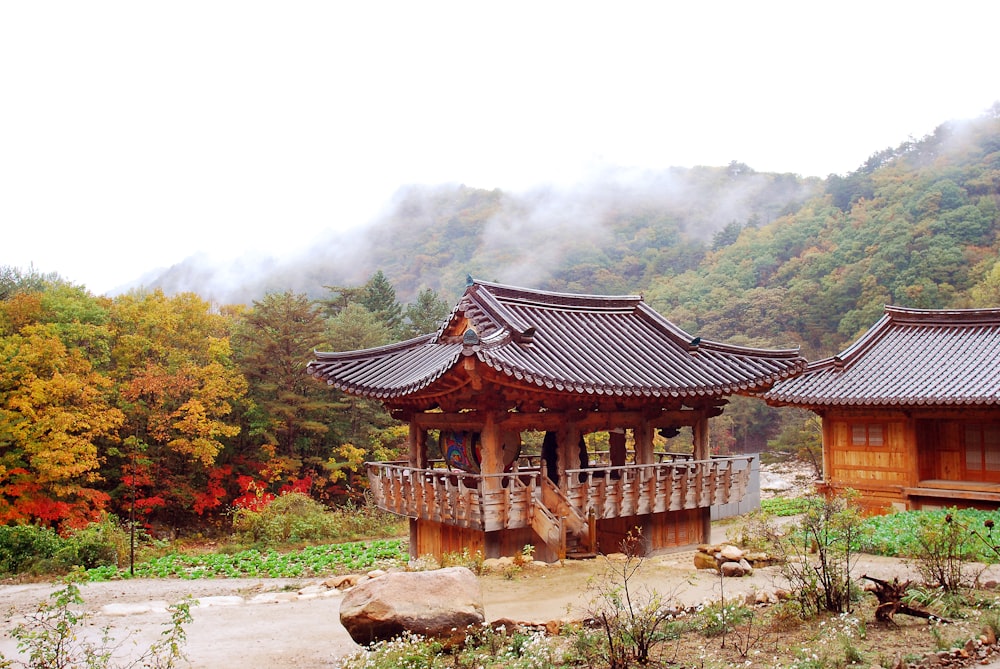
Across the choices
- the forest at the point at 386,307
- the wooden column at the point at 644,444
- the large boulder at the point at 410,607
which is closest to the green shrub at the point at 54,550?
the forest at the point at 386,307

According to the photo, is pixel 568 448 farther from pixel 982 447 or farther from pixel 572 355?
pixel 982 447

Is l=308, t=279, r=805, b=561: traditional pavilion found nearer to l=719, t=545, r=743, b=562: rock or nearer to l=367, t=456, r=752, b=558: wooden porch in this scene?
l=367, t=456, r=752, b=558: wooden porch

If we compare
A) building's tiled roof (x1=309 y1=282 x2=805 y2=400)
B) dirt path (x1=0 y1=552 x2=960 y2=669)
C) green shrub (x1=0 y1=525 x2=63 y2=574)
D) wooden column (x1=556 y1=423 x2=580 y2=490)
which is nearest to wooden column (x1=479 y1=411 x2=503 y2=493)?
building's tiled roof (x1=309 y1=282 x2=805 y2=400)

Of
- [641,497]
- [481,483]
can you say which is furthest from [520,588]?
[641,497]

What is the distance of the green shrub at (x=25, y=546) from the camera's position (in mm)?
21281

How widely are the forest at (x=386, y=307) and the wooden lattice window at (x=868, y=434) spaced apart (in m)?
17.1

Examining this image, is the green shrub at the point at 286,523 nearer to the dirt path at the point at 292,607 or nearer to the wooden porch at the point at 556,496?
the dirt path at the point at 292,607

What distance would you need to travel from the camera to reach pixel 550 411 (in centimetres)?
1446

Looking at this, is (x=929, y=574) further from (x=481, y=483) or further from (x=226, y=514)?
(x=226, y=514)

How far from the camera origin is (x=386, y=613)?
7.95 m

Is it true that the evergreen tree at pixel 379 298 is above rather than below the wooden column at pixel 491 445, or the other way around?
above

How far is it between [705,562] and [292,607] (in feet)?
22.3

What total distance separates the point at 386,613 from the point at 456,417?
22.7 feet

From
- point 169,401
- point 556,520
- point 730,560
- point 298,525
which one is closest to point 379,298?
point 169,401
